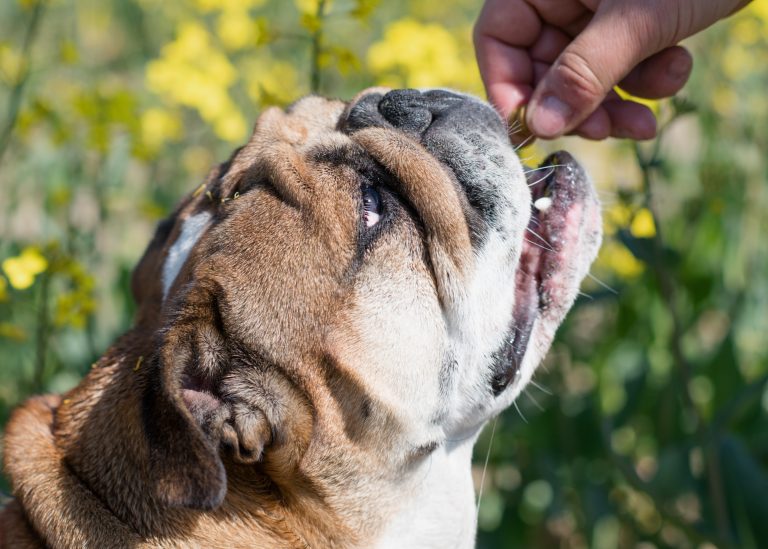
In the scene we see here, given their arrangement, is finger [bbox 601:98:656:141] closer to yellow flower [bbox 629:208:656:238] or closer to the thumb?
yellow flower [bbox 629:208:656:238]

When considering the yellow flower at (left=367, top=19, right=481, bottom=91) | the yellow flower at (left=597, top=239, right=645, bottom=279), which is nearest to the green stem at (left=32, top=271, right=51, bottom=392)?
the yellow flower at (left=367, top=19, right=481, bottom=91)

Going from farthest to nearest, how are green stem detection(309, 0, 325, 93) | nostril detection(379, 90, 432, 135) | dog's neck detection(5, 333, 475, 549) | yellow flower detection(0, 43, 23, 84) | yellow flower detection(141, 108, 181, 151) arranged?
yellow flower detection(141, 108, 181, 151)
yellow flower detection(0, 43, 23, 84)
green stem detection(309, 0, 325, 93)
nostril detection(379, 90, 432, 135)
dog's neck detection(5, 333, 475, 549)

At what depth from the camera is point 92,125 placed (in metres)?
4.34

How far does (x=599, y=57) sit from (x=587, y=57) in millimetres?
38

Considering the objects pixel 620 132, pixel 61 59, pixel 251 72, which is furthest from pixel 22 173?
pixel 620 132

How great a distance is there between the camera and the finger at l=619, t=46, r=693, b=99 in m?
3.37

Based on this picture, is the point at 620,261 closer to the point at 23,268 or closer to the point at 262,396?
the point at 262,396

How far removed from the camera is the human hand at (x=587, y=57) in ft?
9.59

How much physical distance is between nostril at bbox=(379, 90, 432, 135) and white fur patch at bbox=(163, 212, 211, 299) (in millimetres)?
680

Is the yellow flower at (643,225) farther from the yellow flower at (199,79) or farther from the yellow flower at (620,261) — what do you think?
the yellow flower at (199,79)

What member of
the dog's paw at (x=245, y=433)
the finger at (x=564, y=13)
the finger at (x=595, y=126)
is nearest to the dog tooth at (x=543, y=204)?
the finger at (x=595, y=126)

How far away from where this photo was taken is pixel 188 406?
8.05 feet

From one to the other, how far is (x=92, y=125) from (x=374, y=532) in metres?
2.61

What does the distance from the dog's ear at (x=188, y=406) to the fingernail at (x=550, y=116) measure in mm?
1296
